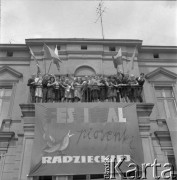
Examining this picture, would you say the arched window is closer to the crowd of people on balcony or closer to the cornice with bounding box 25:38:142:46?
the cornice with bounding box 25:38:142:46

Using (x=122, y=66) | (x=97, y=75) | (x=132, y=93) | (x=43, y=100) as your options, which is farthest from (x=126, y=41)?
(x=43, y=100)

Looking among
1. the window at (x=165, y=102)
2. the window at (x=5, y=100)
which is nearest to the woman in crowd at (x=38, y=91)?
the window at (x=5, y=100)

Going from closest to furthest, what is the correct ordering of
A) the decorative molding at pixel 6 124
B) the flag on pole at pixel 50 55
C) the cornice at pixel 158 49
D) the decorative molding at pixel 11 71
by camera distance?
the decorative molding at pixel 6 124
the flag on pole at pixel 50 55
the decorative molding at pixel 11 71
the cornice at pixel 158 49

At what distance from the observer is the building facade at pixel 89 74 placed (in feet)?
46.0

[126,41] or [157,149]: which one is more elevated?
[126,41]

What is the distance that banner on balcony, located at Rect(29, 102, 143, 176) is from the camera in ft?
41.3

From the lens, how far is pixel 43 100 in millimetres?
14609

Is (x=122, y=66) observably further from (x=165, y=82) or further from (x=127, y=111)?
(x=127, y=111)

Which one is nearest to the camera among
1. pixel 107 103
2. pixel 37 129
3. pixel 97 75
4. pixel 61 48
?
pixel 37 129

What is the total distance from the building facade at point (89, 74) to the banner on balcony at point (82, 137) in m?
0.55

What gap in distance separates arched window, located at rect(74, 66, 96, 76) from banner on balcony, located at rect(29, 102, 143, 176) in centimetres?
370

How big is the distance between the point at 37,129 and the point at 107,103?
349 centimetres

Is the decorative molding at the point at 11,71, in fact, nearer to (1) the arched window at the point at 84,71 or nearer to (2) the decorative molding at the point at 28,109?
(1) the arched window at the point at 84,71

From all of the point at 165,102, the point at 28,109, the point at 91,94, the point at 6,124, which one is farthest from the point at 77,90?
the point at 165,102
